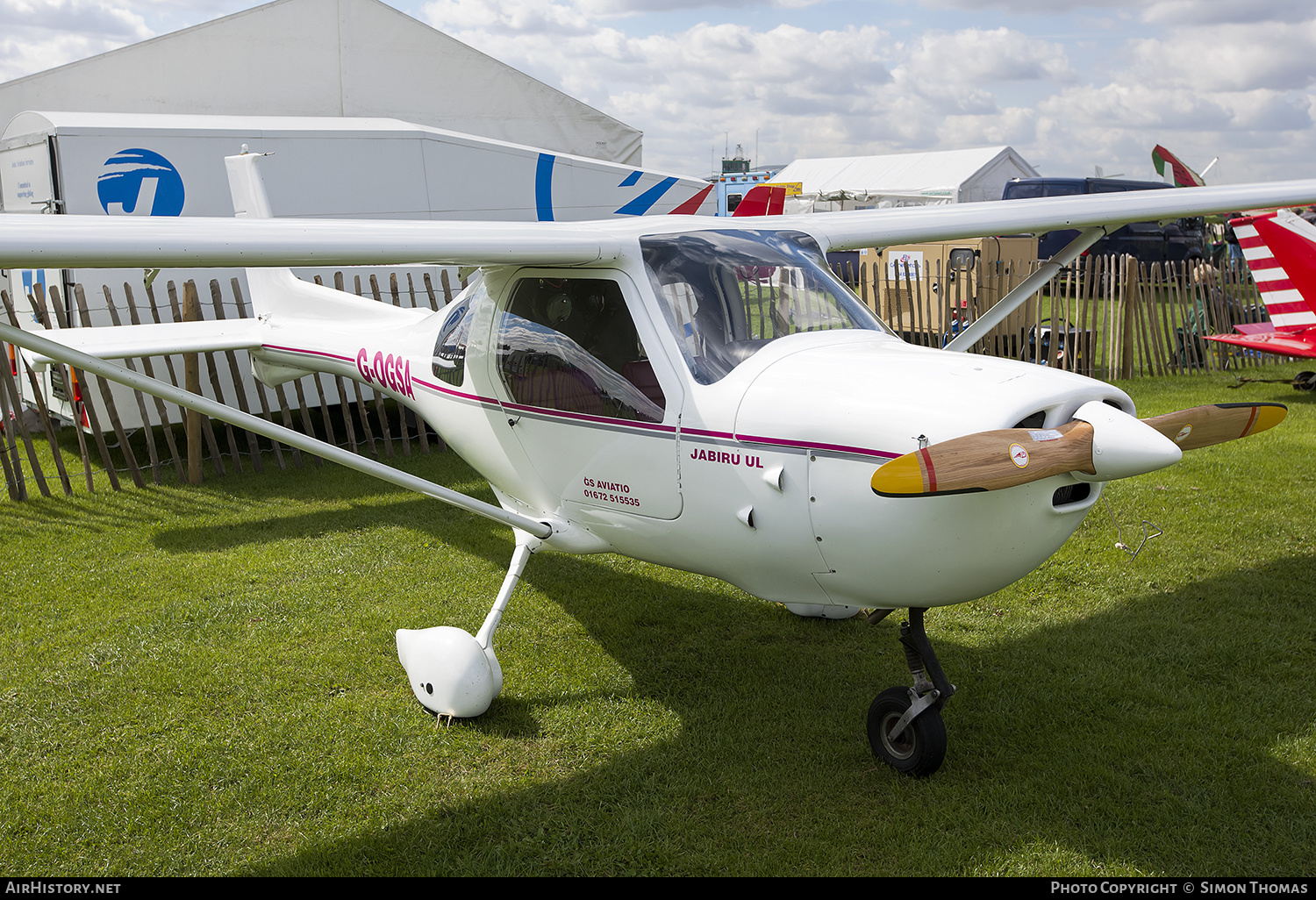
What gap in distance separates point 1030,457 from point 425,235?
2.36 m

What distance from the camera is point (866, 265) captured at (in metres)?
17.8

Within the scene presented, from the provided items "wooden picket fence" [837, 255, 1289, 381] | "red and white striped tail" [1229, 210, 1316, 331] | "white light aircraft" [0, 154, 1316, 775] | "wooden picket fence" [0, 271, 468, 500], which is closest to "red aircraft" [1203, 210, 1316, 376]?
"red and white striped tail" [1229, 210, 1316, 331]

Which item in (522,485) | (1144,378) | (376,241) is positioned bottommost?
(1144,378)

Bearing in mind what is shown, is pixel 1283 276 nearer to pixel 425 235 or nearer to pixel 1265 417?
pixel 1265 417

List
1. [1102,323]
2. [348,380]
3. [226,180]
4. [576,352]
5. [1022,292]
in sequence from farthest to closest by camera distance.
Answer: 1. [1102,323]
2. [348,380]
3. [226,180]
4. [1022,292]
5. [576,352]

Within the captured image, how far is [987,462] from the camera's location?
8.57 ft

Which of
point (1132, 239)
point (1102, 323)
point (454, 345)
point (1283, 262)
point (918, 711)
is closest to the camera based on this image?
point (918, 711)

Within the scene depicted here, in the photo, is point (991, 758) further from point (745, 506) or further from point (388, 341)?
point (388, 341)

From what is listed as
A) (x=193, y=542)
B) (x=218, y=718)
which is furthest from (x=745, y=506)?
(x=193, y=542)

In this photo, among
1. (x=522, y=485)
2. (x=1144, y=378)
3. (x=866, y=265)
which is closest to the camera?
(x=522, y=485)

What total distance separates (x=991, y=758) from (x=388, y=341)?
387cm

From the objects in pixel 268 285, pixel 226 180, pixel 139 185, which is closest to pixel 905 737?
pixel 268 285
